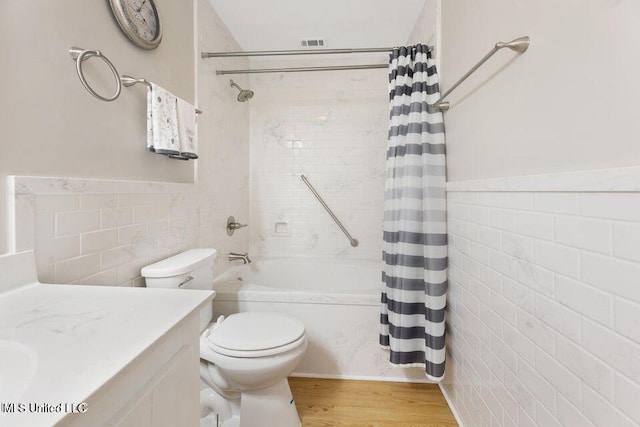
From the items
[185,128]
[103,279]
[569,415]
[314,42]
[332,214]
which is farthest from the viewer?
[332,214]

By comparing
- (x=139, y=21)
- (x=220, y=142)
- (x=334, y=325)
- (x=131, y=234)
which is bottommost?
(x=334, y=325)

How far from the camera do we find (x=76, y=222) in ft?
3.09

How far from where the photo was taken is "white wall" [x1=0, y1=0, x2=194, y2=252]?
0.77 m

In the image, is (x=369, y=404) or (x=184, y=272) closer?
(x=184, y=272)

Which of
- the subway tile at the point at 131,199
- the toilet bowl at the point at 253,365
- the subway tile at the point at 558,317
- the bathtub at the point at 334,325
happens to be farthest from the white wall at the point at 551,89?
the subway tile at the point at 131,199

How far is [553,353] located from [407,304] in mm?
750

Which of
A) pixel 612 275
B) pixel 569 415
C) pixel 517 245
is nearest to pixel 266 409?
pixel 569 415

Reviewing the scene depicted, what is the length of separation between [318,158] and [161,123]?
1.57 meters

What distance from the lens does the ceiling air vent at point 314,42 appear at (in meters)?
2.28

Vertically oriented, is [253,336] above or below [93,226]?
below

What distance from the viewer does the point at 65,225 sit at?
2.97 feet

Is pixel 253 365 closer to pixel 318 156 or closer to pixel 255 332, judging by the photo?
pixel 255 332

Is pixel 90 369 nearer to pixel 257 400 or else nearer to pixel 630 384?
pixel 630 384

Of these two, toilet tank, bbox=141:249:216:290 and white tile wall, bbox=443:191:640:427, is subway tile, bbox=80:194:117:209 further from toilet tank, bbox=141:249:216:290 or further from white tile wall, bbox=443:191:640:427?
white tile wall, bbox=443:191:640:427
